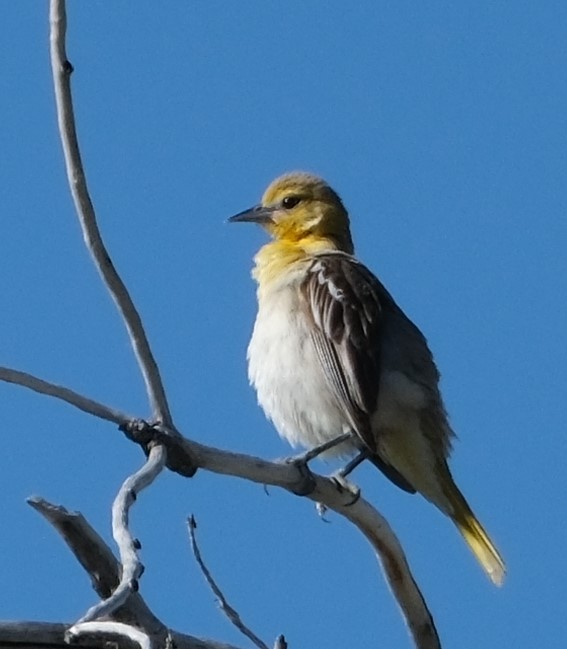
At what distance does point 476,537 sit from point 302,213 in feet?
8.76

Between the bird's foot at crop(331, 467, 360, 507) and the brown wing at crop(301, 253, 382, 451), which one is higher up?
the brown wing at crop(301, 253, 382, 451)

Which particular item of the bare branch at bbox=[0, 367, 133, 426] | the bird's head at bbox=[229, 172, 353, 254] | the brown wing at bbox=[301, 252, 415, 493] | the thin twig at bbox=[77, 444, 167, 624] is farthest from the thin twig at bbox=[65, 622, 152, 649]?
the bird's head at bbox=[229, 172, 353, 254]

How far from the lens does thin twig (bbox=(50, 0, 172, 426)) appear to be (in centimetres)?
459

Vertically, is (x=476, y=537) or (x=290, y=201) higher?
(x=290, y=201)

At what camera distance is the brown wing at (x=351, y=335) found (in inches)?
295

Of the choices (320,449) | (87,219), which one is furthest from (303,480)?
(87,219)

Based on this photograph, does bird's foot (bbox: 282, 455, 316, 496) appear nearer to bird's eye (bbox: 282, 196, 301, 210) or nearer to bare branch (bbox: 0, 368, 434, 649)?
bare branch (bbox: 0, 368, 434, 649)

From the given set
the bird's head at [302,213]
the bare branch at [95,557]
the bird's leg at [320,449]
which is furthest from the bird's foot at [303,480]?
the bird's head at [302,213]

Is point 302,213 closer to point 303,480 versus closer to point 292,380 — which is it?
point 292,380

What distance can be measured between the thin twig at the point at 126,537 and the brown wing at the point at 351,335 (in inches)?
111

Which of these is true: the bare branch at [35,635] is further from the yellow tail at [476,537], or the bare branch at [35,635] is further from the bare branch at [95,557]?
the yellow tail at [476,537]

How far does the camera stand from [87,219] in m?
4.66

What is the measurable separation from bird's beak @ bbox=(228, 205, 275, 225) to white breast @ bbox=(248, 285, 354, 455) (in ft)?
4.66

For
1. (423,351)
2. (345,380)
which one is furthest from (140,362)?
(423,351)
